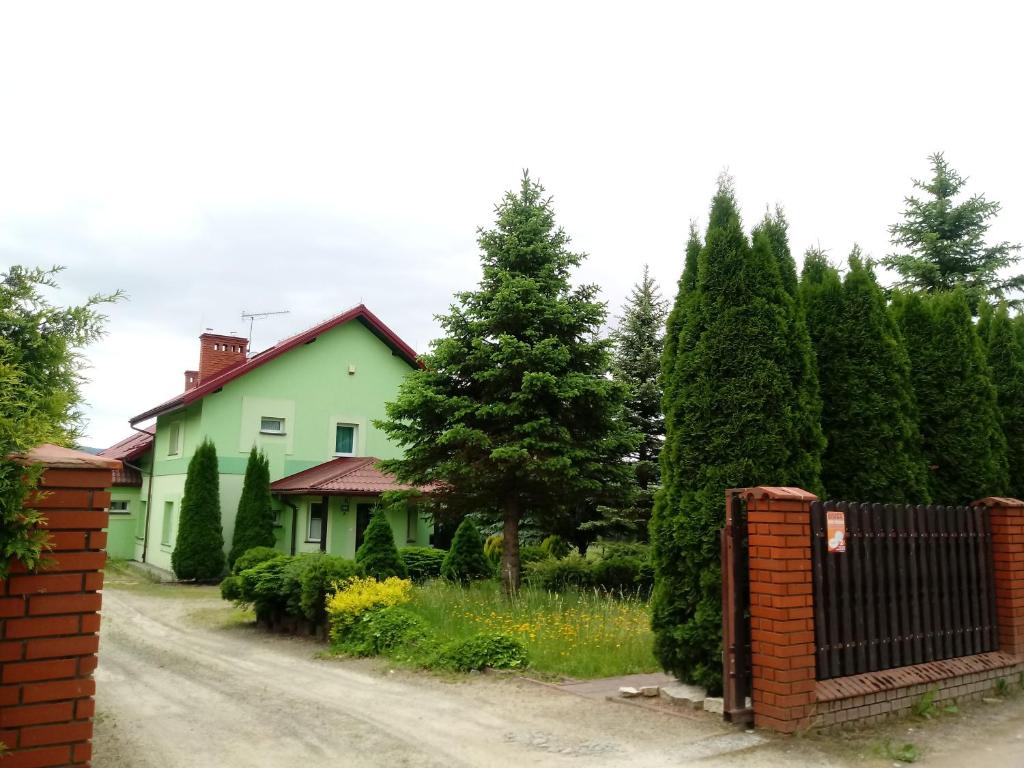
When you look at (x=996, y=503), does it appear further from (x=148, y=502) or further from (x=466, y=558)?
(x=148, y=502)

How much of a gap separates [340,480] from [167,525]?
7260mm

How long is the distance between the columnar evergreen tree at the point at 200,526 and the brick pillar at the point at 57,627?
806 inches

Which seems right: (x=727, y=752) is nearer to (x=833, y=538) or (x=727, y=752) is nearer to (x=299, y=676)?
(x=833, y=538)

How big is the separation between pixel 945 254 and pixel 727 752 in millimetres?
21561

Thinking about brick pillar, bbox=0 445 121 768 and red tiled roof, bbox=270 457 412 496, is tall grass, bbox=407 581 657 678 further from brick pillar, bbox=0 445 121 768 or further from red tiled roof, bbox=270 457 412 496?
red tiled roof, bbox=270 457 412 496

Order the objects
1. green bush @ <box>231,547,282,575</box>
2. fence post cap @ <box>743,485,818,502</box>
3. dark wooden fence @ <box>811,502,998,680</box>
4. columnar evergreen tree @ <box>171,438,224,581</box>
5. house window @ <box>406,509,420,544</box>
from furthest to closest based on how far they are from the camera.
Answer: house window @ <box>406,509,420,544</box>, columnar evergreen tree @ <box>171,438,224,581</box>, green bush @ <box>231,547,282,575</box>, dark wooden fence @ <box>811,502,998,680</box>, fence post cap @ <box>743,485,818,502</box>

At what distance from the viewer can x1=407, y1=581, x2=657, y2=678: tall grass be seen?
Result: 9.10 m

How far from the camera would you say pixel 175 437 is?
2623 cm

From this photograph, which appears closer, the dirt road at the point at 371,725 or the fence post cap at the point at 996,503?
the dirt road at the point at 371,725

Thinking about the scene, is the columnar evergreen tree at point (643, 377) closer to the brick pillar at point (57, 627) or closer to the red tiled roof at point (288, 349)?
the red tiled roof at point (288, 349)

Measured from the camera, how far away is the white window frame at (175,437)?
1009 inches

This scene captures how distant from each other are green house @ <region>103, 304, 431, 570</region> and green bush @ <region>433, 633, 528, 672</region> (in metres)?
13.3

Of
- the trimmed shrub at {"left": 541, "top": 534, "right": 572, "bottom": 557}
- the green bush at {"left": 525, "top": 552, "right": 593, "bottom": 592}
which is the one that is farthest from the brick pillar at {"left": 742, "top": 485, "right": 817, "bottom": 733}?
the trimmed shrub at {"left": 541, "top": 534, "right": 572, "bottom": 557}

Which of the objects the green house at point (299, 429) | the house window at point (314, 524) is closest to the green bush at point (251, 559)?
the green house at point (299, 429)
